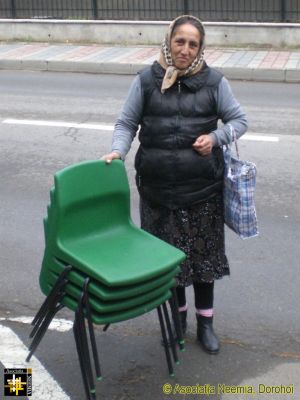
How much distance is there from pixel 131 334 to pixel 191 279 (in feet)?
1.90

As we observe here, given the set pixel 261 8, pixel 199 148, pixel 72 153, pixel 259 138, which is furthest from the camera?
pixel 261 8

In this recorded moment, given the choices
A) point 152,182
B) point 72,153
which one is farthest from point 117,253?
point 72,153

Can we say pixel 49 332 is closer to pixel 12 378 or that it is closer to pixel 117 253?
pixel 12 378

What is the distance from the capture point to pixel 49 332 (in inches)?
168

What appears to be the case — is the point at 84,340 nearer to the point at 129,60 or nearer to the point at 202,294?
the point at 202,294

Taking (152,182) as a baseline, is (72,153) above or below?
below

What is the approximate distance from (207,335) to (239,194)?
0.88m

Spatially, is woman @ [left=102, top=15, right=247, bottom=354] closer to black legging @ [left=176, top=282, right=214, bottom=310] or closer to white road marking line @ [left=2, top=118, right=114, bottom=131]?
black legging @ [left=176, top=282, right=214, bottom=310]

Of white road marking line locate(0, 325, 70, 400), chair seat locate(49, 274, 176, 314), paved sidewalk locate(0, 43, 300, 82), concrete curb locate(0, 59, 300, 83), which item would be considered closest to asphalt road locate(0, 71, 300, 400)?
white road marking line locate(0, 325, 70, 400)

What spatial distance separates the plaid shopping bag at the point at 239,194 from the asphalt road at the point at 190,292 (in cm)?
76

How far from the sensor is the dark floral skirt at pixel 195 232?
151 inches

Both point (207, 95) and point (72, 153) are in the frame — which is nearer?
point (207, 95)

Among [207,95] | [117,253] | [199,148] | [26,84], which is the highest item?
[207,95]

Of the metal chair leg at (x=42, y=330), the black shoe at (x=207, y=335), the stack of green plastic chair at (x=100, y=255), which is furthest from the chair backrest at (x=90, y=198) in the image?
the black shoe at (x=207, y=335)
